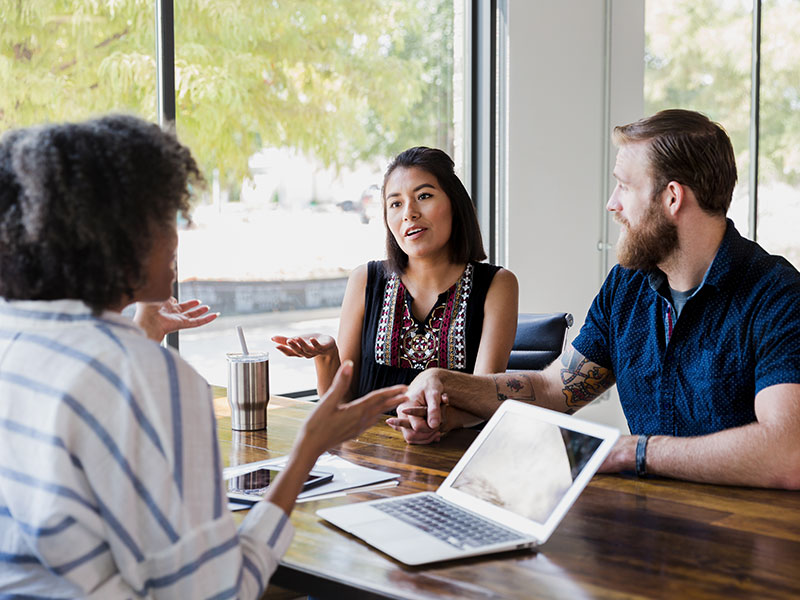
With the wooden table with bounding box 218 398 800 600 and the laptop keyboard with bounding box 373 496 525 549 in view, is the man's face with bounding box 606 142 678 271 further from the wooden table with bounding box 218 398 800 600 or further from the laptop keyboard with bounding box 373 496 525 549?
the laptop keyboard with bounding box 373 496 525 549

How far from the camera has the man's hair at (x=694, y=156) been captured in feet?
6.37

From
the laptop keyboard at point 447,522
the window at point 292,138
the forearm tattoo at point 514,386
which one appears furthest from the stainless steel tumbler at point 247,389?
the window at point 292,138

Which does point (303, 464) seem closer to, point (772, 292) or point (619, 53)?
point (772, 292)

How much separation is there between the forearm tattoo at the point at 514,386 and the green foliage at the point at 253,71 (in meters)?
1.12

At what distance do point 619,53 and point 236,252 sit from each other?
243 centimetres

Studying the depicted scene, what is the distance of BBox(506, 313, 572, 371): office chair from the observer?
9.04 feet

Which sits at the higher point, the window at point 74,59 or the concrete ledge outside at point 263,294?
the window at point 74,59

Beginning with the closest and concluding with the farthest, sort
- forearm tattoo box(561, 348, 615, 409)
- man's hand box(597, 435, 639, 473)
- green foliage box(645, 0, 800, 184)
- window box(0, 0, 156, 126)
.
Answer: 1. man's hand box(597, 435, 639, 473)
2. forearm tattoo box(561, 348, 615, 409)
3. window box(0, 0, 156, 126)
4. green foliage box(645, 0, 800, 184)

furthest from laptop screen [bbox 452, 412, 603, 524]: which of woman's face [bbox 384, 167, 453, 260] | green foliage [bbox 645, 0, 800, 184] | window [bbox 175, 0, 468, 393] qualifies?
green foliage [bbox 645, 0, 800, 184]

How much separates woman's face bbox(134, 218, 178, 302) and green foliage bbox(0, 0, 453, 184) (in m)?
1.48

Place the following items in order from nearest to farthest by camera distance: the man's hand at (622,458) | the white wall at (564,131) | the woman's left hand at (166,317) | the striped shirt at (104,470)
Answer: the striped shirt at (104,470), the man's hand at (622,458), the woman's left hand at (166,317), the white wall at (564,131)

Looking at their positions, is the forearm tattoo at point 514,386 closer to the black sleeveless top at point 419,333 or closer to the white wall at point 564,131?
the black sleeveless top at point 419,333

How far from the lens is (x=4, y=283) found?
3.27 ft

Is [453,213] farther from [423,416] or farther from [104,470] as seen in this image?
[104,470]
